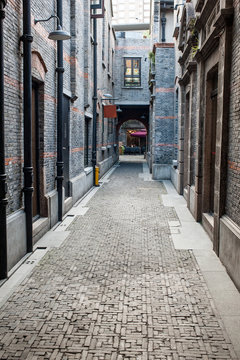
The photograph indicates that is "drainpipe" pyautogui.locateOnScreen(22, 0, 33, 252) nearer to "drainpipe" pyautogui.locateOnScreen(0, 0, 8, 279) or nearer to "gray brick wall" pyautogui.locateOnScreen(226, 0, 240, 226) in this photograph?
"drainpipe" pyautogui.locateOnScreen(0, 0, 8, 279)

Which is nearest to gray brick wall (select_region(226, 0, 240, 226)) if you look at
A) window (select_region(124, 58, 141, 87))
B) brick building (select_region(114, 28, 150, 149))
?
brick building (select_region(114, 28, 150, 149))

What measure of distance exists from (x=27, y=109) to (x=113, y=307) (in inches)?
153

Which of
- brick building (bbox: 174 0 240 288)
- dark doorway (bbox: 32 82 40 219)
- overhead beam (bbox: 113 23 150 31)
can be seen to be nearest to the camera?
brick building (bbox: 174 0 240 288)

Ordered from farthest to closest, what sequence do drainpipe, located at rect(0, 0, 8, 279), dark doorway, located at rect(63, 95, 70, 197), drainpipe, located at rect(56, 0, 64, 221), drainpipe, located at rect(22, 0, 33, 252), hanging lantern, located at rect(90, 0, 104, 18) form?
hanging lantern, located at rect(90, 0, 104, 18) → dark doorway, located at rect(63, 95, 70, 197) → drainpipe, located at rect(56, 0, 64, 221) → drainpipe, located at rect(22, 0, 33, 252) → drainpipe, located at rect(0, 0, 8, 279)

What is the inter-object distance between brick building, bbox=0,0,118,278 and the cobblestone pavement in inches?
39.9

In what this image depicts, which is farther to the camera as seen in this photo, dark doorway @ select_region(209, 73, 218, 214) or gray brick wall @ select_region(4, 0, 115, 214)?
dark doorway @ select_region(209, 73, 218, 214)

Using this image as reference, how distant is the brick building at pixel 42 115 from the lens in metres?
6.56

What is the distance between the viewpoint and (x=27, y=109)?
23.0 feet

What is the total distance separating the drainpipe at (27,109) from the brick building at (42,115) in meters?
0.09

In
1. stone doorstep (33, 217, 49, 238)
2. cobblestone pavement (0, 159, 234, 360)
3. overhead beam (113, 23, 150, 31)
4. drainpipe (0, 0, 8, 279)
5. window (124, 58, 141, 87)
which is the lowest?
cobblestone pavement (0, 159, 234, 360)

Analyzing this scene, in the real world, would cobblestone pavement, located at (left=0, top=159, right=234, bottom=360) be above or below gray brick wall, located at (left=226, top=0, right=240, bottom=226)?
below

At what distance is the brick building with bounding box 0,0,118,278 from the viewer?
6.56 meters

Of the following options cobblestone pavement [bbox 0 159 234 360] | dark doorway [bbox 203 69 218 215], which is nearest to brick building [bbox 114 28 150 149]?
dark doorway [bbox 203 69 218 215]

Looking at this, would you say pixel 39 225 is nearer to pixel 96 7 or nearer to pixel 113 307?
pixel 113 307
